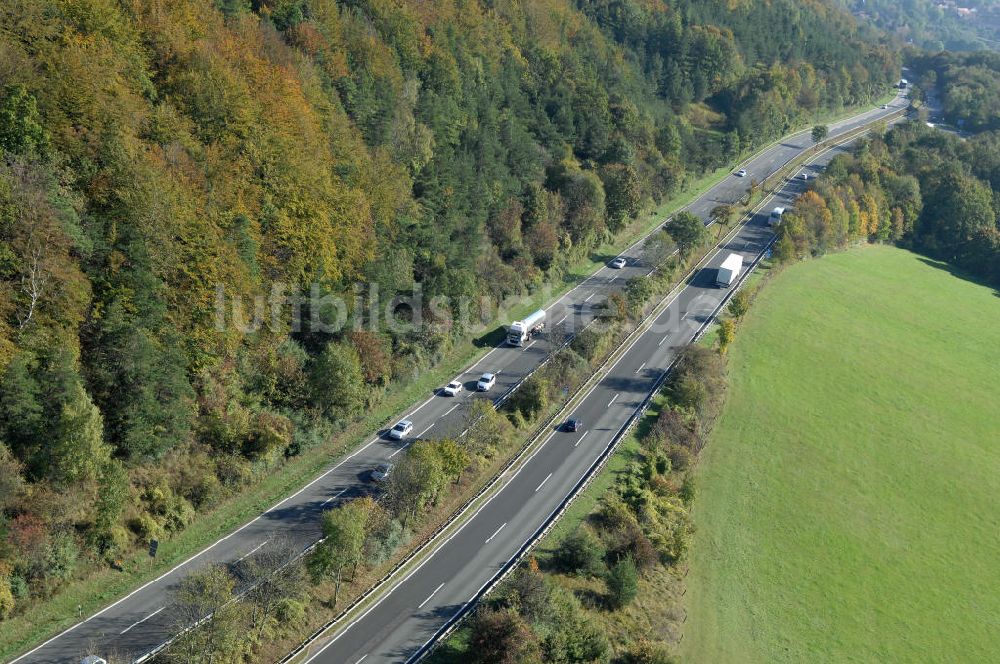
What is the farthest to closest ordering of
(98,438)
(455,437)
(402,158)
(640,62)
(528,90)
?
(640,62) → (528,90) → (402,158) → (455,437) → (98,438)

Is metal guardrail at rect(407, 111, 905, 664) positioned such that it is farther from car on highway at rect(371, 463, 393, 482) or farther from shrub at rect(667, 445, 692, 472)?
car on highway at rect(371, 463, 393, 482)

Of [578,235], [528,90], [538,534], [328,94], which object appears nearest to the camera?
[538,534]

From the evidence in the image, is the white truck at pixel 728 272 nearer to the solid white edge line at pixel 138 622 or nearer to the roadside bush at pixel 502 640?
the roadside bush at pixel 502 640

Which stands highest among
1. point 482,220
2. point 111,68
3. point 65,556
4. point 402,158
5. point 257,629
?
point 111,68

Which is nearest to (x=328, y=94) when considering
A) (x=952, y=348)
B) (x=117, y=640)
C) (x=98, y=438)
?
(x=98, y=438)

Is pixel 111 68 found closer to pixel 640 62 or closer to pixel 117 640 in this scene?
pixel 117 640

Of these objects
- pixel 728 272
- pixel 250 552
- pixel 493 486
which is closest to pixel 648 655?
pixel 493 486

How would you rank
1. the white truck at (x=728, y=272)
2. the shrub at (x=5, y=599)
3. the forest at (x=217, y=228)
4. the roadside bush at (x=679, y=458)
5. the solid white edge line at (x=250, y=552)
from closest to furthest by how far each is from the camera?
the shrub at (x=5, y=599), the forest at (x=217, y=228), the solid white edge line at (x=250, y=552), the roadside bush at (x=679, y=458), the white truck at (x=728, y=272)

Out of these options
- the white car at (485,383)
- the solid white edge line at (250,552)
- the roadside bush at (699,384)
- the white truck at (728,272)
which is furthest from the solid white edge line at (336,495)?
the white truck at (728,272)
